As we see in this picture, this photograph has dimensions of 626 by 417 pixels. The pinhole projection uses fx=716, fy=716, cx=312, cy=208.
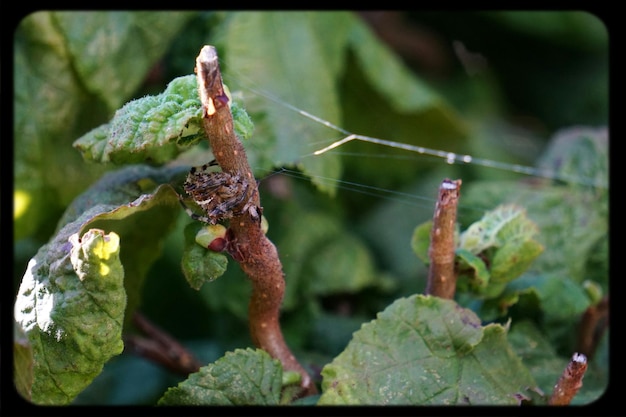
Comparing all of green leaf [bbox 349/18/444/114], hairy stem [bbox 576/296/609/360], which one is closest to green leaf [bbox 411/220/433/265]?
hairy stem [bbox 576/296/609/360]

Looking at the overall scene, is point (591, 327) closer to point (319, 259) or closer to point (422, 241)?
point (422, 241)

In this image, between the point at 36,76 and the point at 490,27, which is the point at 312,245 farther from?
the point at 490,27

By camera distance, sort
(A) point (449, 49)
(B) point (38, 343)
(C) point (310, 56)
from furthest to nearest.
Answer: (A) point (449, 49) → (C) point (310, 56) → (B) point (38, 343)

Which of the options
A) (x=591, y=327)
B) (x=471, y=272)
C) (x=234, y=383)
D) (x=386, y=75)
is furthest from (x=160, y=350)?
(x=386, y=75)

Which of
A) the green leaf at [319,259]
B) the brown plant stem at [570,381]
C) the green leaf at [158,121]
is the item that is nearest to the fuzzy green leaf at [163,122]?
the green leaf at [158,121]

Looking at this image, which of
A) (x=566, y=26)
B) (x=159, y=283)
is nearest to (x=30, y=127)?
(x=159, y=283)
